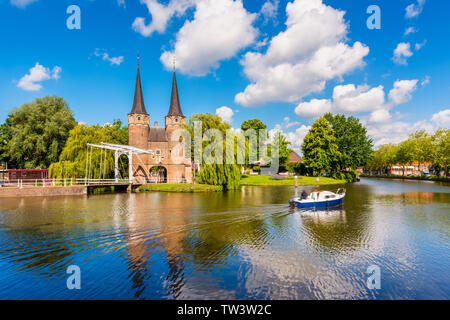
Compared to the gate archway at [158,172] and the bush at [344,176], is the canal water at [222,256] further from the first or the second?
the bush at [344,176]

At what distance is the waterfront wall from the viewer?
23.4m

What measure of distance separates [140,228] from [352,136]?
50176 millimetres

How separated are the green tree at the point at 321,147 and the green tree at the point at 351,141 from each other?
168 cm

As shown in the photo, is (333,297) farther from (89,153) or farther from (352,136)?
(352,136)

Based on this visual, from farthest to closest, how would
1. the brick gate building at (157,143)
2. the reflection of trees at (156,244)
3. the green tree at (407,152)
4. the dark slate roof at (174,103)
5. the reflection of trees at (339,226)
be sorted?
1. the green tree at (407,152)
2. the dark slate roof at (174,103)
3. the brick gate building at (157,143)
4. the reflection of trees at (339,226)
5. the reflection of trees at (156,244)

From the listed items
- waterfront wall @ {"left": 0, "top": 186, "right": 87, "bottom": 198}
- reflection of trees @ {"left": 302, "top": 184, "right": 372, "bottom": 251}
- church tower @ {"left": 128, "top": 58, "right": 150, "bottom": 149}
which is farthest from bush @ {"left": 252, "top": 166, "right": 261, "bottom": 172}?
reflection of trees @ {"left": 302, "top": 184, "right": 372, "bottom": 251}

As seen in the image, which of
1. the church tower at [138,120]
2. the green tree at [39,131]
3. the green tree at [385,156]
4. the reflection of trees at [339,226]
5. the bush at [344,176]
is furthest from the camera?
the green tree at [385,156]

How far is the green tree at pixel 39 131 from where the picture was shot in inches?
1358

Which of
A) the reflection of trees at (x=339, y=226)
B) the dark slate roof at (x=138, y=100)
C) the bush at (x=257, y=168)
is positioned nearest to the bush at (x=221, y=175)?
the reflection of trees at (x=339, y=226)

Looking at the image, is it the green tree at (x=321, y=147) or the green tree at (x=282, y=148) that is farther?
the green tree at (x=282, y=148)

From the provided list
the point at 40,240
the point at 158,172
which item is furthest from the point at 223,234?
the point at 158,172

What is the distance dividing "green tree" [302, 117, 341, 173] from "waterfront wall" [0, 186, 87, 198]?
40752mm

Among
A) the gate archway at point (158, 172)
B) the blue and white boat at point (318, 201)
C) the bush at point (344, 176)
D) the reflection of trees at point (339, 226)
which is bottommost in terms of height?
the reflection of trees at point (339, 226)
